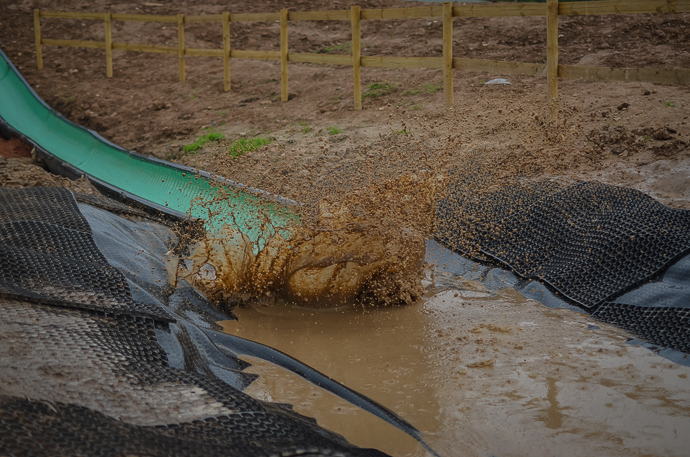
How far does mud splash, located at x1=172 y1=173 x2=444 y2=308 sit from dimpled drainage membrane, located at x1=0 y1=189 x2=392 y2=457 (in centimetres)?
129

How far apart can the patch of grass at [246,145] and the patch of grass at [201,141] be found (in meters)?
0.45

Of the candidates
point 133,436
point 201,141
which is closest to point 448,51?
point 201,141

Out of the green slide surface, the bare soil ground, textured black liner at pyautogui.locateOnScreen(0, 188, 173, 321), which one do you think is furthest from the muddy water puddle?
the bare soil ground

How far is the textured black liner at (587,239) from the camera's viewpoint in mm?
4883

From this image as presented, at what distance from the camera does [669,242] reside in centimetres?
490

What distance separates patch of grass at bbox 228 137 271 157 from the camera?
9734mm

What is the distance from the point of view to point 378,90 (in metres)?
11.4

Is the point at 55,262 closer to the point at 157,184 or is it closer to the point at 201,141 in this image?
the point at 157,184

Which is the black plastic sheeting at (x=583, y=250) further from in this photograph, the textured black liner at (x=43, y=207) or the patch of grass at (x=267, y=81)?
the patch of grass at (x=267, y=81)

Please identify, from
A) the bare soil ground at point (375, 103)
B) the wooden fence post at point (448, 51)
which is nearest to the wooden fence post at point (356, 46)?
the bare soil ground at point (375, 103)

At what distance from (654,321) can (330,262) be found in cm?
235

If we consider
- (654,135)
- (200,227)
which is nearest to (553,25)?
(654,135)

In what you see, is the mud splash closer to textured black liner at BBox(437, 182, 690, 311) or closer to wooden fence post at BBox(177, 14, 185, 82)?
textured black liner at BBox(437, 182, 690, 311)

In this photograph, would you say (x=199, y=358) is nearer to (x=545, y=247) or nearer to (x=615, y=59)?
(x=545, y=247)
